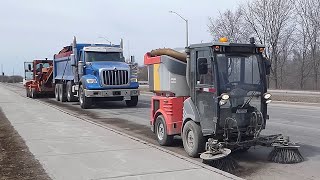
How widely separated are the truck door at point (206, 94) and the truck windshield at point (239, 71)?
0.64 ft

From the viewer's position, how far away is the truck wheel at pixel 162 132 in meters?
9.68

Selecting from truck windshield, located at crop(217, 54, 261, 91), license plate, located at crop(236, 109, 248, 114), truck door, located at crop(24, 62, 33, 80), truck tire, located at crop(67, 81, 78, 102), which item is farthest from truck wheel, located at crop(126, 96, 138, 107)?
truck door, located at crop(24, 62, 33, 80)

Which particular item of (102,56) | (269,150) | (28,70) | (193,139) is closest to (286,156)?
(269,150)

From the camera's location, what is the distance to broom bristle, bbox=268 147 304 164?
792 cm

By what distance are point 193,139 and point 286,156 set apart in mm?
1804

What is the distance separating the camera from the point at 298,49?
57.8 m

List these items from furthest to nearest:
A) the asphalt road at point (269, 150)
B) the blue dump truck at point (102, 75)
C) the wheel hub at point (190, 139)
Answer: the blue dump truck at point (102, 75) → the wheel hub at point (190, 139) → the asphalt road at point (269, 150)

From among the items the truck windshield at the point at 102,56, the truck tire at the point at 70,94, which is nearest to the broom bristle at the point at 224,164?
the truck windshield at the point at 102,56

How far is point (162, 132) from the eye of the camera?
9.98 meters

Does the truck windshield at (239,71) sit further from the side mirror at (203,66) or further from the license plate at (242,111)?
the license plate at (242,111)

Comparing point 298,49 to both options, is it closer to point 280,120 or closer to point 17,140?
point 280,120

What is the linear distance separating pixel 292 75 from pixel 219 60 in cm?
5547

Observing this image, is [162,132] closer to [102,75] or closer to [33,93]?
[102,75]

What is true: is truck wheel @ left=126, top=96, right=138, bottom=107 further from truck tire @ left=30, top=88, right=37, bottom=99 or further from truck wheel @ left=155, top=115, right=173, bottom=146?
truck tire @ left=30, top=88, right=37, bottom=99
